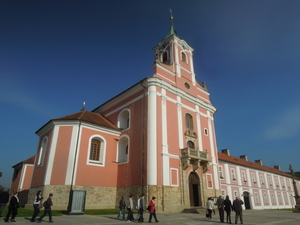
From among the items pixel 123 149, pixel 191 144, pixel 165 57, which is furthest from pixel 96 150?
pixel 165 57

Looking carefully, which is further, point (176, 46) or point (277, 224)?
point (176, 46)

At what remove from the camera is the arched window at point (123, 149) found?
22844mm

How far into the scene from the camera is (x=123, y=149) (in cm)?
2373

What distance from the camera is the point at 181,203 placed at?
19.6m

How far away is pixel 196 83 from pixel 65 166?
1895 centimetres

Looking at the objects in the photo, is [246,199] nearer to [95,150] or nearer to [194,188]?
[194,188]

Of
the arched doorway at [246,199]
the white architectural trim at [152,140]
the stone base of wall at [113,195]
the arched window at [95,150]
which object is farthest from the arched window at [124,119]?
the arched doorway at [246,199]

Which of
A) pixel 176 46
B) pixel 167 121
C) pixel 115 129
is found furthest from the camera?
pixel 176 46

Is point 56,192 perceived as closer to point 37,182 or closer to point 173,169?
point 37,182

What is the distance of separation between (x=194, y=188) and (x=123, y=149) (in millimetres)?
8604

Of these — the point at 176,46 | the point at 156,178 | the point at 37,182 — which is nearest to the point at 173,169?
the point at 156,178

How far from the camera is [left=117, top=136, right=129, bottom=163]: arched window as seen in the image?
74.9 feet

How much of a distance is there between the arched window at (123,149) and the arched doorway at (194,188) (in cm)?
713

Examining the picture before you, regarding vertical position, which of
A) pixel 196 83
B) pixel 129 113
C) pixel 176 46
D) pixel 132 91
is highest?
pixel 176 46
